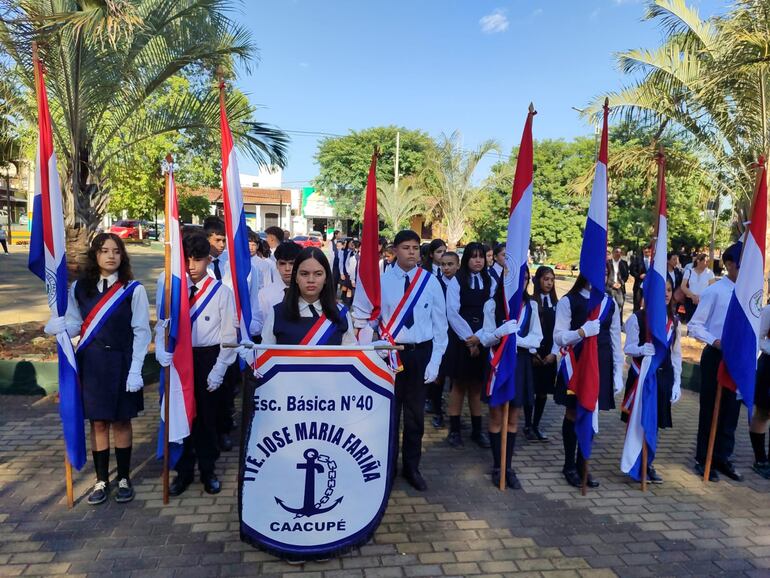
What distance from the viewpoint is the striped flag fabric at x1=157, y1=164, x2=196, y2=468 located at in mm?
3734

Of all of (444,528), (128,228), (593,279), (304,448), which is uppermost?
(593,279)

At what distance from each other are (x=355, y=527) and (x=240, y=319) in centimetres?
152

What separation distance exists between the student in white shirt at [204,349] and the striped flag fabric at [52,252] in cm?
67

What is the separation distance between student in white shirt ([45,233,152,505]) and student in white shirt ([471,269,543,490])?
2.74 meters

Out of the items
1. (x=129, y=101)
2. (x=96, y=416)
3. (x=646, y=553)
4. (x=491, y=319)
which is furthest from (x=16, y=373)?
(x=646, y=553)

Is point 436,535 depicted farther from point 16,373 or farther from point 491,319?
point 16,373

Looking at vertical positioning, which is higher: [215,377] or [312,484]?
[215,377]

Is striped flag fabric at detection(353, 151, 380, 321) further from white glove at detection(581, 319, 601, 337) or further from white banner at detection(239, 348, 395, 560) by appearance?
white glove at detection(581, 319, 601, 337)

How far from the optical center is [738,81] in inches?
323

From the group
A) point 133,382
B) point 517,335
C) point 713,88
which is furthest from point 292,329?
point 713,88

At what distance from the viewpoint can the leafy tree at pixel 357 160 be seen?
123ft

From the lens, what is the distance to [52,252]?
3602mm

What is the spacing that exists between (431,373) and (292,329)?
4.29 ft

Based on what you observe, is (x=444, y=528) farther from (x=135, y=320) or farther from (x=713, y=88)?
(x=713, y=88)
